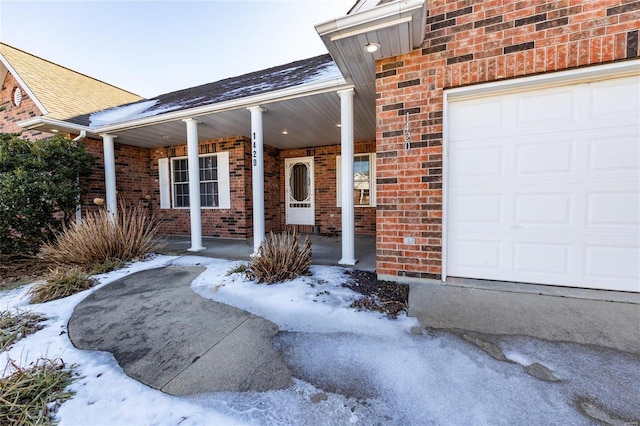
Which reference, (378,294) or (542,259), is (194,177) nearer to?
(378,294)

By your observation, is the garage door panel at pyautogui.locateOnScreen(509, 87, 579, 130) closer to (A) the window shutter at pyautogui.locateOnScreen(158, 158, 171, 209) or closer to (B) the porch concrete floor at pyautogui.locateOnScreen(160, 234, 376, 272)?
(B) the porch concrete floor at pyautogui.locateOnScreen(160, 234, 376, 272)

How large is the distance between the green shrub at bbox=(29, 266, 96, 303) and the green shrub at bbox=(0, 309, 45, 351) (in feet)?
1.33

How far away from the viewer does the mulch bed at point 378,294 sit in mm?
2617

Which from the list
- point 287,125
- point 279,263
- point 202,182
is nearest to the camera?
point 279,263

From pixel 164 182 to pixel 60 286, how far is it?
5.49m

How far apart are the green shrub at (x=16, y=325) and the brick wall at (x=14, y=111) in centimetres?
593

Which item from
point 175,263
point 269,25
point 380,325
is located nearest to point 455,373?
point 380,325

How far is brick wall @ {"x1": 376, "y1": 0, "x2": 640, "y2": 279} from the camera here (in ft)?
8.46

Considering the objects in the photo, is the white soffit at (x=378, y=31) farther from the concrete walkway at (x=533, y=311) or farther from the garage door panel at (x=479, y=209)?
the concrete walkway at (x=533, y=311)

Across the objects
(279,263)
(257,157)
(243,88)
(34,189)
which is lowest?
(279,263)

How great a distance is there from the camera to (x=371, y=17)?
2.68m

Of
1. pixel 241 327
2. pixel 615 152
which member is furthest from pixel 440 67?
pixel 241 327

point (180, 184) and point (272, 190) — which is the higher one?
point (180, 184)

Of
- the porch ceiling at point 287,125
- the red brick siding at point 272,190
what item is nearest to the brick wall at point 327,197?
the porch ceiling at point 287,125
